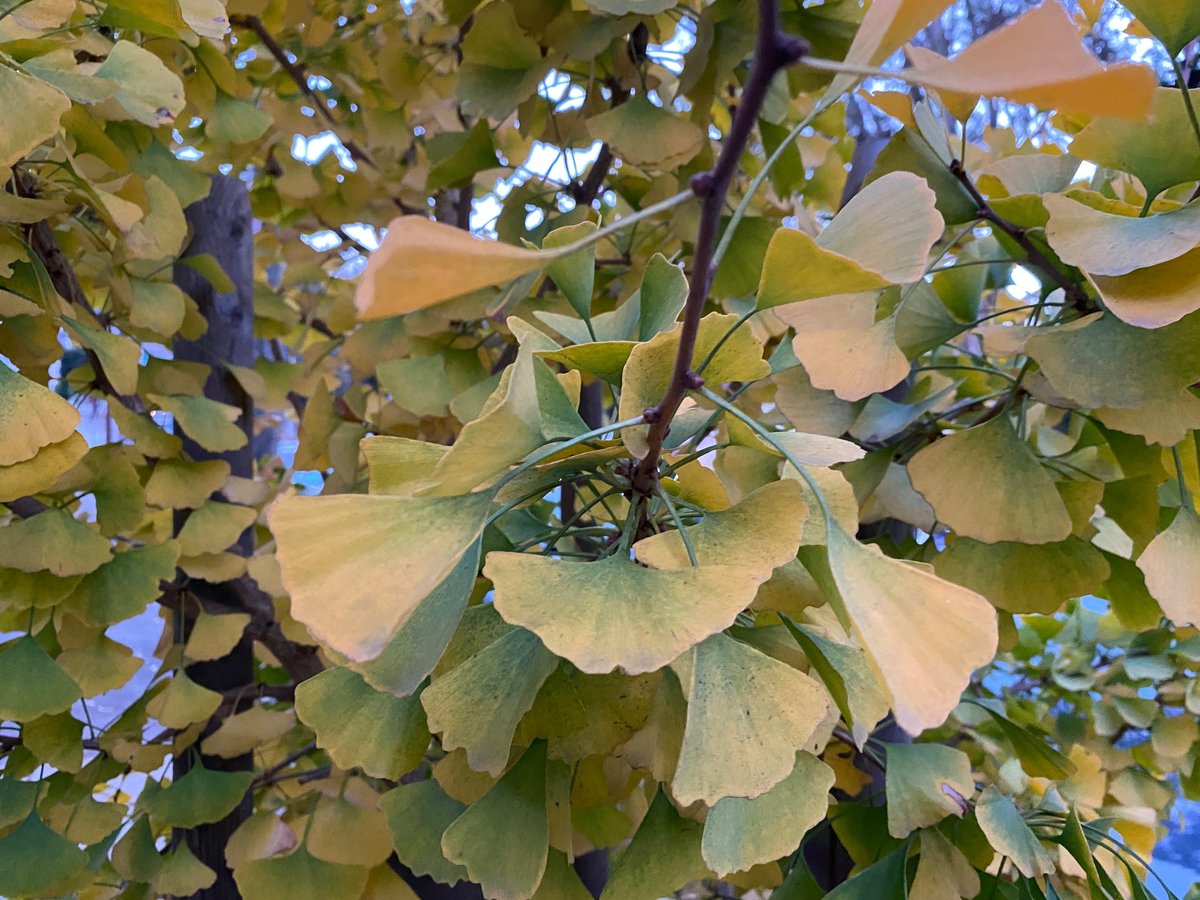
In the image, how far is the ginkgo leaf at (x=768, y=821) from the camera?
21 cm

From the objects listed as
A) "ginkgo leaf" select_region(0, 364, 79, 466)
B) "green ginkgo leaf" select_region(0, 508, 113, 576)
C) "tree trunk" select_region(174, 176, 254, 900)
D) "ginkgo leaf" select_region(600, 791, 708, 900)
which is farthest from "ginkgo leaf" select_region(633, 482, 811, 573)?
"tree trunk" select_region(174, 176, 254, 900)

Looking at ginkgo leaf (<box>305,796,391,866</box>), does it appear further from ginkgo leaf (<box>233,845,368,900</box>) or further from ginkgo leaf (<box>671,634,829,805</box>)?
ginkgo leaf (<box>671,634,829,805</box>)

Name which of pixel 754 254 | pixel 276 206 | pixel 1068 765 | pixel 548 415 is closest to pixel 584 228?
pixel 548 415

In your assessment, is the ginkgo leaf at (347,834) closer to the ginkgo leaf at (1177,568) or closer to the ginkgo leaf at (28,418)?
the ginkgo leaf at (28,418)

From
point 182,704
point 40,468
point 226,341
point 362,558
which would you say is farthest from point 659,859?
point 226,341

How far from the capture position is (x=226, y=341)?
0.71m

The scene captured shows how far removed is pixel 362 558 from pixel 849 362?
0.17 metres

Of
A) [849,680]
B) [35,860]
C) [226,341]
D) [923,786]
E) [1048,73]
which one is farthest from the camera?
[226,341]

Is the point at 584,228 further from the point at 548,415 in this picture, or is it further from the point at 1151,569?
the point at 1151,569

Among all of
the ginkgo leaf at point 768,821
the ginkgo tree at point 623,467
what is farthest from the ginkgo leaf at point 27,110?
the ginkgo leaf at point 768,821

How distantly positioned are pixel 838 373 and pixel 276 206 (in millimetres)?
740

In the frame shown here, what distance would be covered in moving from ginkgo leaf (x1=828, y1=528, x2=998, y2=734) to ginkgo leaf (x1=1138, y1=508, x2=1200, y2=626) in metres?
0.14

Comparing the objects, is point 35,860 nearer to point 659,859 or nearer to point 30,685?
point 30,685

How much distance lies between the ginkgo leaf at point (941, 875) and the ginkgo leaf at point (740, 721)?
18 cm
